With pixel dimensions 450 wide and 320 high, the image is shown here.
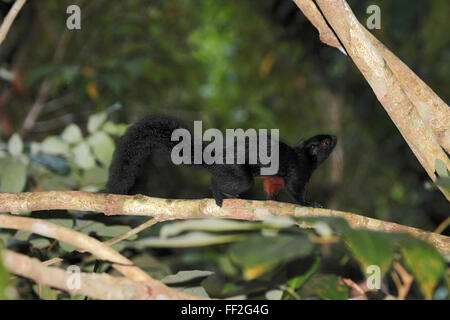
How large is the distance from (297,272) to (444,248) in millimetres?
456

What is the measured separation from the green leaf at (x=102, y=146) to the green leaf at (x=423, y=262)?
4.67 feet

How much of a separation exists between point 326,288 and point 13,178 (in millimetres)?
1103

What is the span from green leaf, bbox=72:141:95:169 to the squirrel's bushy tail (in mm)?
387

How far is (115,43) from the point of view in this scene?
13.3ft

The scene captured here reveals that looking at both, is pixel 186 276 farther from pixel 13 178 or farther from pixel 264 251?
pixel 13 178

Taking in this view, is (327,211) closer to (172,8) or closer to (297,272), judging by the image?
(297,272)

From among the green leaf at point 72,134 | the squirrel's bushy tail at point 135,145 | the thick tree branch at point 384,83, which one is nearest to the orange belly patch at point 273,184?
the squirrel's bushy tail at point 135,145

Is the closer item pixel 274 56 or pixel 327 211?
pixel 327 211

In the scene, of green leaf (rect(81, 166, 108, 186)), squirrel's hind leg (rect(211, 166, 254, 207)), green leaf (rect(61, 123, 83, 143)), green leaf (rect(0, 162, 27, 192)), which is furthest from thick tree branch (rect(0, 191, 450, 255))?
green leaf (rect(61, 123, 83, 143))

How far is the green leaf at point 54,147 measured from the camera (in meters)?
1.87

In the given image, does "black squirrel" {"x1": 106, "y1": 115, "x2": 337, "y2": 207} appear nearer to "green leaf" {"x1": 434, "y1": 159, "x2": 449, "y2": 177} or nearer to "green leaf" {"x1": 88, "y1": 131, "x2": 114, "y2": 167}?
"green leaf" {"x1": 88, "y1": 131, "x2": 114, "y2": 167}

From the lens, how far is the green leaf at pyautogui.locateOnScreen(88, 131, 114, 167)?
1.87 meters

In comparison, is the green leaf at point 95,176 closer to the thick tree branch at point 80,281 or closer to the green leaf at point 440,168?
the thick tree branch at point 80,281
